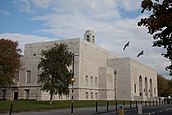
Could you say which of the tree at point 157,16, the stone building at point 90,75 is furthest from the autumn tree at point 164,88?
the tree at point 157,16

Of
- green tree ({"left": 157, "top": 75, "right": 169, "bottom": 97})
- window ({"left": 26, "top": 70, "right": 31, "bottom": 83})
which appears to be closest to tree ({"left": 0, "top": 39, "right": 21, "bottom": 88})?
window ({"left": 26, "top": 70, "right": 31, "bottom": 83})

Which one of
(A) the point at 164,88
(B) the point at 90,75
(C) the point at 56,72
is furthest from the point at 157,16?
(A) the point at 164,88

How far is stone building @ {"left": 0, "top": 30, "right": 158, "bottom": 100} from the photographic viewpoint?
3120 inches

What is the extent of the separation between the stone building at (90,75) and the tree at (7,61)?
13.5m

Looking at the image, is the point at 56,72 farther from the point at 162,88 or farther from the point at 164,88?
the point at 162,88

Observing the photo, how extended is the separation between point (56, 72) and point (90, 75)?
4159 centimetres

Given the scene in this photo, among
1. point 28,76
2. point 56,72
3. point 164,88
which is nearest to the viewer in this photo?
point 56,72

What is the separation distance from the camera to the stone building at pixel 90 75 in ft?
260

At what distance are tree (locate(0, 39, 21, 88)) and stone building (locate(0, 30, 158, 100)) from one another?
44.2 ft

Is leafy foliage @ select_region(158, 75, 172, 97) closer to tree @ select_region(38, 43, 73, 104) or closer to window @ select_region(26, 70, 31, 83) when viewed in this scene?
window @ select_region(26, 70, 31, 83)

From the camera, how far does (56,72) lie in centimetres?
4734

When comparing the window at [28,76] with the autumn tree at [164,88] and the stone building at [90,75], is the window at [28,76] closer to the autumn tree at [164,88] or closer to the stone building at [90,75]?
the stone building at [90,75]

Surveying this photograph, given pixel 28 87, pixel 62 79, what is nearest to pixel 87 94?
pixel 28 87

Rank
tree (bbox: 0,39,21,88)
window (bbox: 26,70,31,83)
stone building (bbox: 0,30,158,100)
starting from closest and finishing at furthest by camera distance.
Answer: tree (bbox: 0,39,21,88)
stone building (bbox: 0,30,158,100)
window (bbox: 26,70,31,83)
